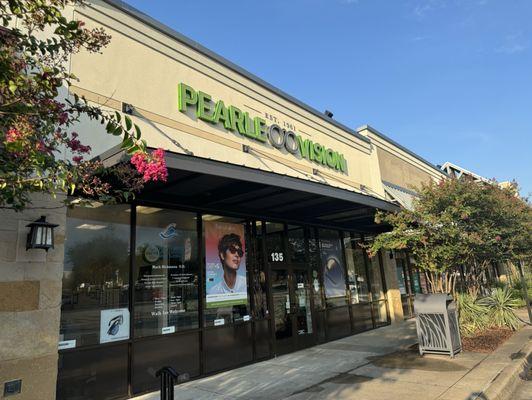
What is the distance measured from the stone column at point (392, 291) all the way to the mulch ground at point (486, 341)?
4.15m

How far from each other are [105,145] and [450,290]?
9.56 m

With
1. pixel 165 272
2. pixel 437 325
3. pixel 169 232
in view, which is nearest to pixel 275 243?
pixel 169 232

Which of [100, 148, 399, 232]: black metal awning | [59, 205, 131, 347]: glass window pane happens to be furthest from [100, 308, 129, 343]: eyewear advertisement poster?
[100, 148, 399, 232]: black metal awning

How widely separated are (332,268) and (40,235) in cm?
899

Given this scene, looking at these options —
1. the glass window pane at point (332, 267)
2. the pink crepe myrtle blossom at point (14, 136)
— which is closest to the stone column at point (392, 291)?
the glass window pane at point (332, 267)

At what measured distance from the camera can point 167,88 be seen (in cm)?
862

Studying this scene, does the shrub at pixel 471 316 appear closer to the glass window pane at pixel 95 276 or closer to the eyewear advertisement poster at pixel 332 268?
the eyewear advertisement poster at pixel 332 268

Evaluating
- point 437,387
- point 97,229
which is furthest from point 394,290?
point 97,229

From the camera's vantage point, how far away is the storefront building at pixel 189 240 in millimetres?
6688

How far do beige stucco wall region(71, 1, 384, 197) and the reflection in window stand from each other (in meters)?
3.51

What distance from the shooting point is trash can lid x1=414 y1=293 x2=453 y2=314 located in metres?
8.96

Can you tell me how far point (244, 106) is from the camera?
34.4 feet

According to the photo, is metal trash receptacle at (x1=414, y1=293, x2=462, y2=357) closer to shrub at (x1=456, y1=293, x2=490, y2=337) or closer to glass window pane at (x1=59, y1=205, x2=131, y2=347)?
shrub at (x1=456, y1=293, x2=490, y2=337)

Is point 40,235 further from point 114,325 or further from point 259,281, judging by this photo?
point 259,281
